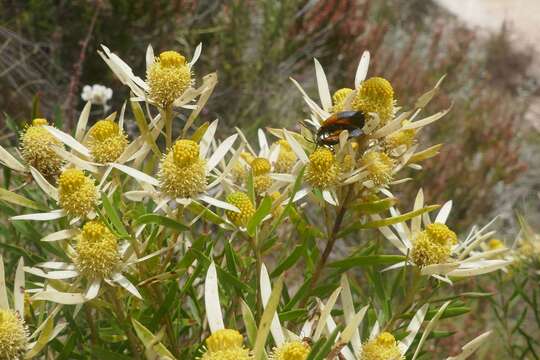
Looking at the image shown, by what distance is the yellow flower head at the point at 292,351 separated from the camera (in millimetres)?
777

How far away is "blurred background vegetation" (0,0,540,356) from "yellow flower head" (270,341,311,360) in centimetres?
222

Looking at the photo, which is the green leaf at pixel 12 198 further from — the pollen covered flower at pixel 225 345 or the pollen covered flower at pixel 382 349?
the pollen covered flower at pixel 382 349

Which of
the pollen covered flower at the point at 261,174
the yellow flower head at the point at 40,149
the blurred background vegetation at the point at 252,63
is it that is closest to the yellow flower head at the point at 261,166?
the pollen covered flower at the point at 261,174

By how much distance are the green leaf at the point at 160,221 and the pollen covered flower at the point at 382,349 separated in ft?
1.07

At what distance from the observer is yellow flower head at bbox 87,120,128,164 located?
3.25ft

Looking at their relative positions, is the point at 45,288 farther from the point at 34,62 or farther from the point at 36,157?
the point at 34,62

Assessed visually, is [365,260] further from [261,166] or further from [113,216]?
[113,216]

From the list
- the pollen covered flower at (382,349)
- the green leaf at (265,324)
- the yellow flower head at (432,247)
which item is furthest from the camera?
the yellow flower head at (432,247)

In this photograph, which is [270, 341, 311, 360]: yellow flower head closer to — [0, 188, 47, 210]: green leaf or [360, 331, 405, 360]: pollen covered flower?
[360, 331, 405, 360]: pollen covered flower

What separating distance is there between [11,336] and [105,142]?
338 mm

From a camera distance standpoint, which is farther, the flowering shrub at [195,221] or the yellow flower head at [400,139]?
the yellow flower head at [400,139]

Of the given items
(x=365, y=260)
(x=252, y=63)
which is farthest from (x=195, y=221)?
(x=252, y=63)

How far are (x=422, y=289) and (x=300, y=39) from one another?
3.29 meters

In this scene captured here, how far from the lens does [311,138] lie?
3.58 ft
